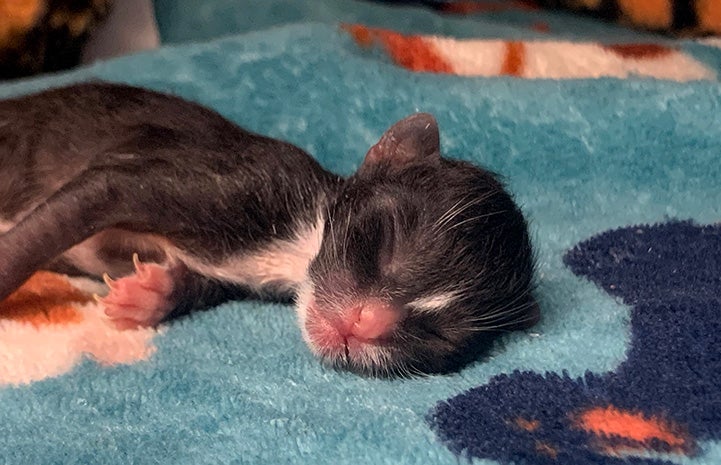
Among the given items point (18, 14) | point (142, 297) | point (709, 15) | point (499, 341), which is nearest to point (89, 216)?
point (142, 297)

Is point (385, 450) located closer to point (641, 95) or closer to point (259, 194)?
point (259, 194)

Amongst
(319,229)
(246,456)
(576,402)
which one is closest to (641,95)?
(319,229)

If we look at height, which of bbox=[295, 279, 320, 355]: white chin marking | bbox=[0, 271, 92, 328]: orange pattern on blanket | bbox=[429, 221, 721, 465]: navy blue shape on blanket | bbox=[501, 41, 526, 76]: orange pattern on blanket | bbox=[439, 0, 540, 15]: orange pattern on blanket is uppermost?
bbox=[501, 41, 526, 76]: orange pattern on blanket

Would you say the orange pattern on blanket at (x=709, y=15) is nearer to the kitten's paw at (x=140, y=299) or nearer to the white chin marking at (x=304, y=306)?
the white chin marking at (x=304, y=306)

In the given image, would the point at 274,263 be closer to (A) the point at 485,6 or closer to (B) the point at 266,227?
(B) the point at 266,227

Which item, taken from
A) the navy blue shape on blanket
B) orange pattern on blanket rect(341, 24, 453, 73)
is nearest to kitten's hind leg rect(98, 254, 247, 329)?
the navy blue shape on blanket

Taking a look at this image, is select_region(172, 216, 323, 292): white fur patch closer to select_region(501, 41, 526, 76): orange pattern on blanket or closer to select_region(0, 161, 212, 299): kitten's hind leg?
select_region(0, 161, 212, 299): kitten's hind leg
